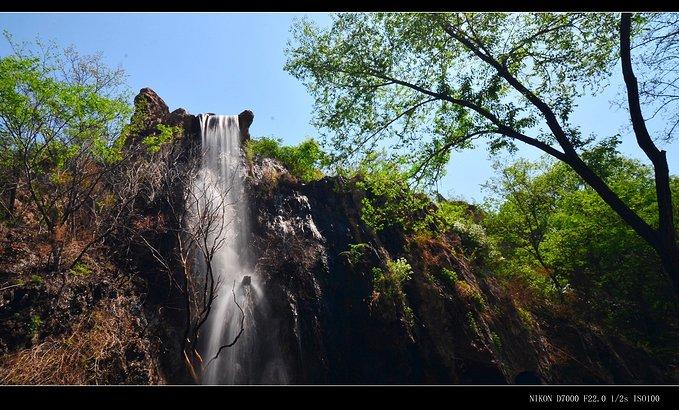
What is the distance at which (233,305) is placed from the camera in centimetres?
1414

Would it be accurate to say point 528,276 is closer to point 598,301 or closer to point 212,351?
point 598,301

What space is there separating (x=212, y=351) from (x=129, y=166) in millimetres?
→ 7754

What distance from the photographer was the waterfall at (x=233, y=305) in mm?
12496

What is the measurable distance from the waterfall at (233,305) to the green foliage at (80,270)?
383cm

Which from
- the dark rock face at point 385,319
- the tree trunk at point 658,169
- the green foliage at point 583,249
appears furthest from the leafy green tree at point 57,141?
the green foliage at point 583,249

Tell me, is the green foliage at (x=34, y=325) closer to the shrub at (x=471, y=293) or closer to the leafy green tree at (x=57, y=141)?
the leafy green tree at (x=57, y=141)

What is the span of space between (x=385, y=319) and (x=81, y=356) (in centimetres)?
1028

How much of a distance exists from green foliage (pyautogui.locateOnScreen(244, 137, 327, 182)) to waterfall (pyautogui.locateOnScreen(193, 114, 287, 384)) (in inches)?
125

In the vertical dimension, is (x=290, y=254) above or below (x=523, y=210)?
below

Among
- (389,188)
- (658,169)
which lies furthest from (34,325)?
(658,169)

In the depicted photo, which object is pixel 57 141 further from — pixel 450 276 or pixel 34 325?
pixel 450 276

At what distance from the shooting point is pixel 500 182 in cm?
2303

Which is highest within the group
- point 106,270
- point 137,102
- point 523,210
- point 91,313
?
A: point 137,102
